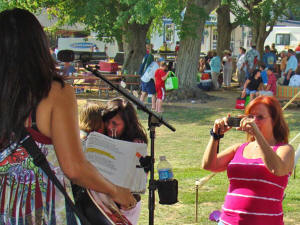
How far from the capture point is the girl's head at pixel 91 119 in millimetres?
3650

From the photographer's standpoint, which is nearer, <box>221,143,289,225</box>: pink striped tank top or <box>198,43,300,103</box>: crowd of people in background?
<box>221,143,289,225</box>: pink striped tank top

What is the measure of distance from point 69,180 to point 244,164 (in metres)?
1.33

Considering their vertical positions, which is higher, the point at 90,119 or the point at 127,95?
the point at 127,95

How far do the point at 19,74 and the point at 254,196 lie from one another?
1.61 m

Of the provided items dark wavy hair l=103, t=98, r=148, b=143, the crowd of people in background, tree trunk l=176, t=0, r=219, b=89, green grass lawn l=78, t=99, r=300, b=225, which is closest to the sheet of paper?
dark wavy hair l=103, t=98, r=148, b=143

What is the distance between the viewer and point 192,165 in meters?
7.92

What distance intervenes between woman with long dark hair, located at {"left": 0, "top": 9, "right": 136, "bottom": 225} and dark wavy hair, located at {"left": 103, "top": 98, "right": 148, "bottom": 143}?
162 cm

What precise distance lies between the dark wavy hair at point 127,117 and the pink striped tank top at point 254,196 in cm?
83

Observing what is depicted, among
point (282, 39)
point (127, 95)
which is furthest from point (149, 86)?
point (282, 39)

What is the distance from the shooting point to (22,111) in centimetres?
195

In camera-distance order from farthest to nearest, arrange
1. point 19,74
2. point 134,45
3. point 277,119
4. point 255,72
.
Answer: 1. point 134,45
2. point 255,72
3. point 277,119
4. point 19,74

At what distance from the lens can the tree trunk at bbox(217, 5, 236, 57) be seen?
23359 mm

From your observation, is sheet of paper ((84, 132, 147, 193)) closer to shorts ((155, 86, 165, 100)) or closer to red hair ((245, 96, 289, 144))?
red hair ((245, 96, 289, 144))

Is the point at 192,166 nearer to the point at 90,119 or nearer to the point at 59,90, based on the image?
the point at 90,119
